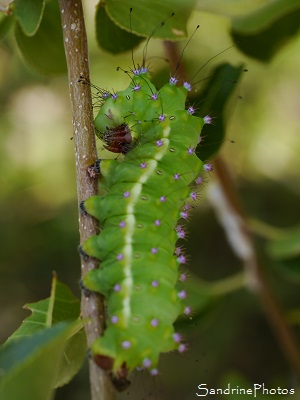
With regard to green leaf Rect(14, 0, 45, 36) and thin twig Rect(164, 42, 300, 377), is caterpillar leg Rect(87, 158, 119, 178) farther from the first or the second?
thin twig Rect(164, 42, 300, 377)

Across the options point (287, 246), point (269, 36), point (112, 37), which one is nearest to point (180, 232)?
→ point (112, 37)

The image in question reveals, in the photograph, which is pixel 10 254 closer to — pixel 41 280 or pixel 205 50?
pixel 41 280

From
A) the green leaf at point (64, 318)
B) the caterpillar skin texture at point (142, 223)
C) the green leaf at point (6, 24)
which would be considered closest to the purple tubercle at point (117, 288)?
the caterpillar skin texture at point (142, 223)

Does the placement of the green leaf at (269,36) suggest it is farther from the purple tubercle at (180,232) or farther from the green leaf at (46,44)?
the purple tubercle at (180,232)

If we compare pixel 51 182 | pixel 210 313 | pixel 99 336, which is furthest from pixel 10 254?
pixel 99 336

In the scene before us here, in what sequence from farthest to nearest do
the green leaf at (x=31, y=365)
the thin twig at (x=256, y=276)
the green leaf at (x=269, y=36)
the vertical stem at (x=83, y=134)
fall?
the thin twig at (x=256, y=276) < the green leaf at (x=269, y=36) < the vertical stem at (x=83, y=134) < the green leaf at (x=31, y=365)

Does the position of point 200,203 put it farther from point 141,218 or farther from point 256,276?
point 141,218

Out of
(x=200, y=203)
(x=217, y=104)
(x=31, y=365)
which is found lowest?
(x=31, y=365)
